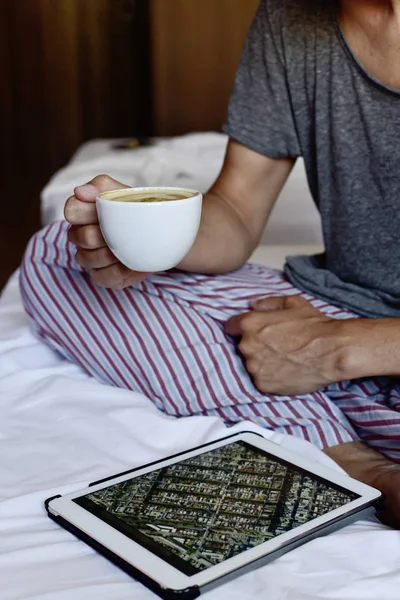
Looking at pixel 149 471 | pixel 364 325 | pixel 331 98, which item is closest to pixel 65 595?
pixel 149 471

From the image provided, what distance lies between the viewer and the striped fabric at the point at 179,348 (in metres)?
0.97

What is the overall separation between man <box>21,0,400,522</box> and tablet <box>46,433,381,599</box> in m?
0.14

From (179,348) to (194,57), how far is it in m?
3.05

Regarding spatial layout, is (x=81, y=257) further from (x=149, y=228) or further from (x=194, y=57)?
(x=194, y=57)

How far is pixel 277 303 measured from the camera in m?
1.06

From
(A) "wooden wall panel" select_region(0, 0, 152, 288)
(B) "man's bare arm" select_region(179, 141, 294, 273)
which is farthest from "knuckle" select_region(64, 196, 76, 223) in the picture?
(A) "wooden wall panel" select_region(0, 0, 152, 288)

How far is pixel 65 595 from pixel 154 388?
428 millimetres

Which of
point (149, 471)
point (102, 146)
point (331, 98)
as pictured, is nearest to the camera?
point (149, 471)

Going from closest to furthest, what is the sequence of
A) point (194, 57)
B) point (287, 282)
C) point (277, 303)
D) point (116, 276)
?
1. point (116, 276)
2. point (277, 303)
3. point (287, 282)
4. point (194, 57)

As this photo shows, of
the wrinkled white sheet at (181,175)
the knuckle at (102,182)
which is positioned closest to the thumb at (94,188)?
the knuckle at (102,182)

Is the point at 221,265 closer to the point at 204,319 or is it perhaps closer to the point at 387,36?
the point at 204,319

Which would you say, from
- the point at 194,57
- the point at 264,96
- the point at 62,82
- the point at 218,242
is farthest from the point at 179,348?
the point at 62,82

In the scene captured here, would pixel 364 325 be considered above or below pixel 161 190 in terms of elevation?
below

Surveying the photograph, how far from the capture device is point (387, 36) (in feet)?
3.48
